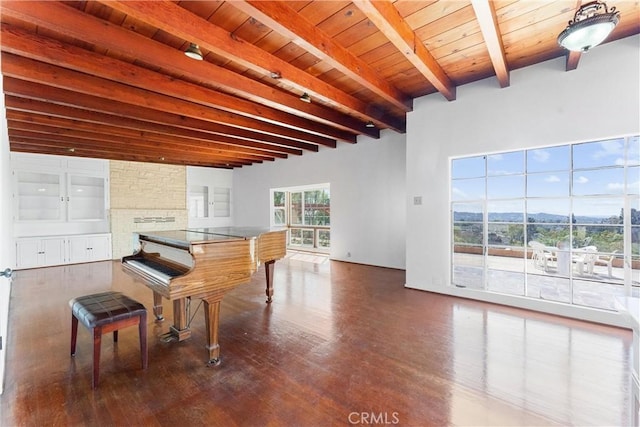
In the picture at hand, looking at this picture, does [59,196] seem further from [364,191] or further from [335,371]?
[335,371]

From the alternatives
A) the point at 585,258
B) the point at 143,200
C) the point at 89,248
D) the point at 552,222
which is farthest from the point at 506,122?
the point at 89,248

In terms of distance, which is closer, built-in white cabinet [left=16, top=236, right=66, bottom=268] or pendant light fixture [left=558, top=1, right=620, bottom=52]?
pendant light fixture [left=558, top=1, right=620, bottom=52]

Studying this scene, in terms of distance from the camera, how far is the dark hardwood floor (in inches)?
74.9

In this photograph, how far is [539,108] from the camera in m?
3.65

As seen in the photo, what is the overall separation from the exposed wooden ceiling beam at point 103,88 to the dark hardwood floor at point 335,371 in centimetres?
277

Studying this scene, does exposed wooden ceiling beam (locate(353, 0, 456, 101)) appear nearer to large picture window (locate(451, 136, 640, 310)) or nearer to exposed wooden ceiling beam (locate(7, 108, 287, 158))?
large picture window (locate(451, 136, 640, 310))

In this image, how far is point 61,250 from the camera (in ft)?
22.5

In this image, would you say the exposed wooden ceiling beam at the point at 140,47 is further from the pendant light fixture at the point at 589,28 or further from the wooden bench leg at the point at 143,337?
the pendant light fixture at the point at 589,28

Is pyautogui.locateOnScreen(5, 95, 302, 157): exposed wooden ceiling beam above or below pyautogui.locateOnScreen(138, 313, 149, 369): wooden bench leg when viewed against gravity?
above

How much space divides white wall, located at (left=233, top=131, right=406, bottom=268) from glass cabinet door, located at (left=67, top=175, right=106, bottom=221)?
5.08 m

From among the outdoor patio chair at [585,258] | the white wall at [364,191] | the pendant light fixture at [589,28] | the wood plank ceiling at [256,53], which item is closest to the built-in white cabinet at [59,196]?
the wood plank ceiling at [256,53]

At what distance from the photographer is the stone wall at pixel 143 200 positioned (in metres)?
7.77

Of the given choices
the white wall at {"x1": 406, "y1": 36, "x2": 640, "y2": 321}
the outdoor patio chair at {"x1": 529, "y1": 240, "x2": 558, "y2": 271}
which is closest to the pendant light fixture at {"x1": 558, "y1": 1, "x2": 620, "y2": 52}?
the white wall at {"x1": 406, "y1": 36, "x2": 640, "y2": 321}

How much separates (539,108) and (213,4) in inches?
156
